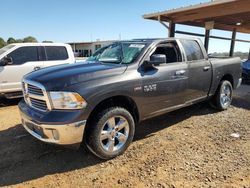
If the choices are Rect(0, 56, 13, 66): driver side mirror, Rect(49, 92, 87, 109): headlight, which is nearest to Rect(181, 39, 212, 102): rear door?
Rect(49, 92, 87, 109): headlight

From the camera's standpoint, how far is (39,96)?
3602mm

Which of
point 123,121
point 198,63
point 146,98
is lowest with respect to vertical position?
point 123,121

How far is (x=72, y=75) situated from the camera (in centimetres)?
360

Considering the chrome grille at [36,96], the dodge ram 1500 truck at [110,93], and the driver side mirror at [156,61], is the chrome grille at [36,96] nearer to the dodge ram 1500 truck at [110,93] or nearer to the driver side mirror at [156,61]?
the dodge ram 1500 truck at [110,93]

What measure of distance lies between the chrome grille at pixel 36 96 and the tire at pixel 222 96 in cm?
439

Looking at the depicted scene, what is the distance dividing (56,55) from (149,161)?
586cm

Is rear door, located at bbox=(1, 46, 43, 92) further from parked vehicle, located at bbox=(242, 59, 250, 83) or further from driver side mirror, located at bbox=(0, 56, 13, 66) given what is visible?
parked vehicle, located at bbox=(242, 59, 250, 83)

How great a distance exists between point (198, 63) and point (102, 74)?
8.45ft

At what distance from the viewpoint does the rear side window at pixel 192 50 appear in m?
5.32

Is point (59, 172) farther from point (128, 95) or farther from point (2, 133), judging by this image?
point (2, 133)

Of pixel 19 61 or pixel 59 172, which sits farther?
pixel 19 61

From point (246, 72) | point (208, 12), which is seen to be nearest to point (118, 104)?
point (246, 72)

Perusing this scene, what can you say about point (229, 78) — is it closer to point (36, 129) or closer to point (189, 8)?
point (36, 129)

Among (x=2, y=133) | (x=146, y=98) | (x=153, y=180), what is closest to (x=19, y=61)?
(x=2, y=133)
